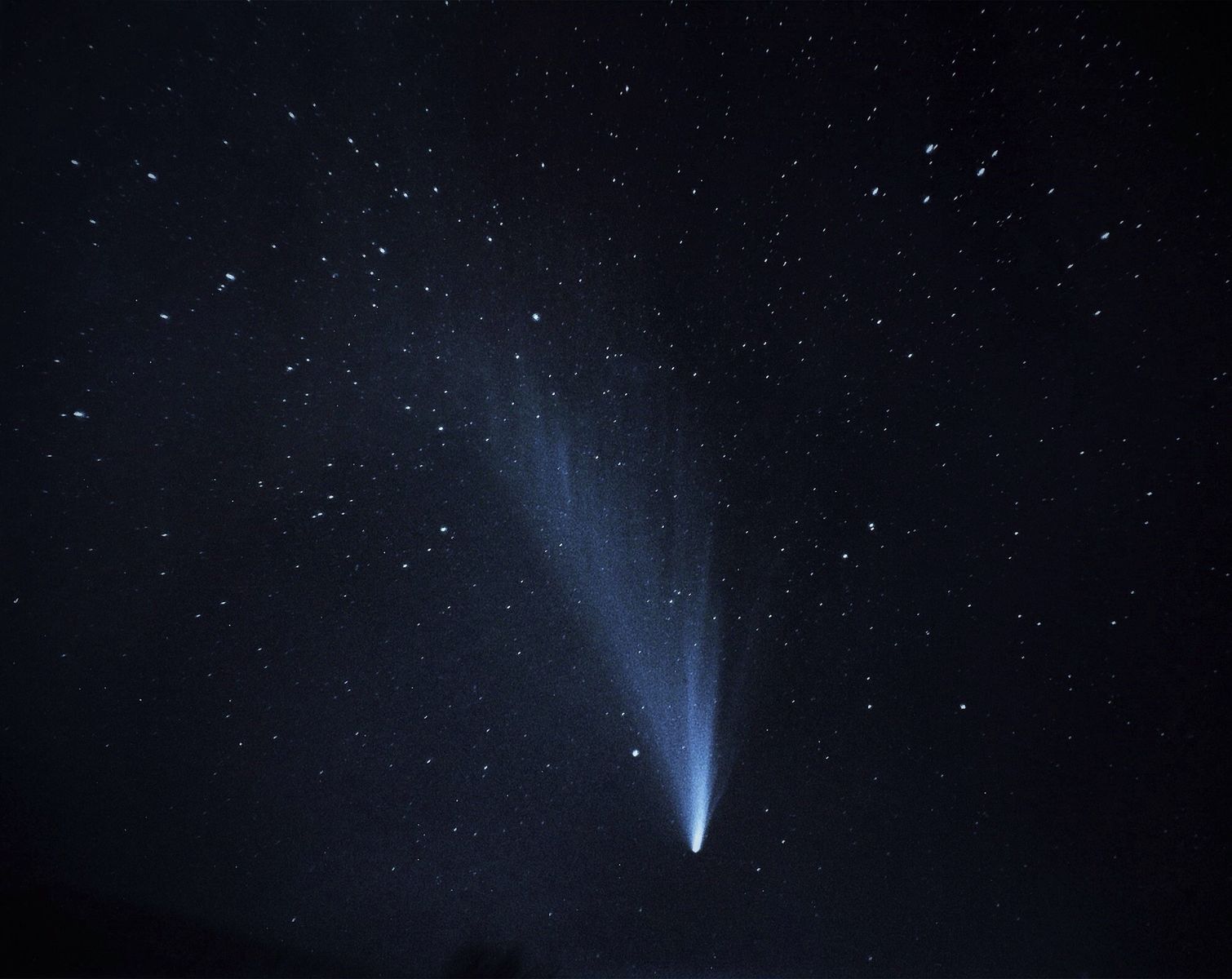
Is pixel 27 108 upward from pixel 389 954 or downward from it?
upward

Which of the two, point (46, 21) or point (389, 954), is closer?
point (46, 21)

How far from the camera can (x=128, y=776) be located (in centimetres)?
90

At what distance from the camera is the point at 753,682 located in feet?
2.97

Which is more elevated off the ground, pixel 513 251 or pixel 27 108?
pixel 27 108

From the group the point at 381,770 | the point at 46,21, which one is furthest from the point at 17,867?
the point at 46,21

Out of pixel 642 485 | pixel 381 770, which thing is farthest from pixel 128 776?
pixel 642 485

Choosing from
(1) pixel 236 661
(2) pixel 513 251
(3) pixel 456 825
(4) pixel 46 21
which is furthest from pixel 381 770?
(4) pixel 46 21

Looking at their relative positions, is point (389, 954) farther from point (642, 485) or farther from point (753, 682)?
point (642, 485)

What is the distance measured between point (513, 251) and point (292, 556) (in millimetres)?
530

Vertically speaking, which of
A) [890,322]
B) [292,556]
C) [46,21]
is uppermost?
[46,21]

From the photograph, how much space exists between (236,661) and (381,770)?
257 mm

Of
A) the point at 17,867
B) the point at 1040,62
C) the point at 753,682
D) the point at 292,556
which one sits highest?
the point at 1040,62

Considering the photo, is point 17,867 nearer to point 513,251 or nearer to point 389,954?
point 389,954

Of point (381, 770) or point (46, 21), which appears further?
point (381, 770)
